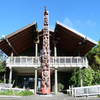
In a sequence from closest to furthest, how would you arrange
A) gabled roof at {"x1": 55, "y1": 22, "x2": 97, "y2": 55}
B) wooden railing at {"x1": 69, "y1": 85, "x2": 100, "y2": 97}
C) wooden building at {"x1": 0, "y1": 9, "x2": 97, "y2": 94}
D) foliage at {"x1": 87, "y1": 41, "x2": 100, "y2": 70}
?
wooden railing at {"x1": 69, "y1": 85, "x2": 100, "y2": 97} < gabled roof at {"x1": 55, "y1": 22, "x2": 97, "y2": 55} < wooden building at {"x1": 0, "y1": 9, "x2": 97, "y2": 94} < foliage at {"x1": 87, "y1": 41, "x2": 100, "y2": 70}

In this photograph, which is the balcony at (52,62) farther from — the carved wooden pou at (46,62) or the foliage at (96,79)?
the foliage at (96,79)

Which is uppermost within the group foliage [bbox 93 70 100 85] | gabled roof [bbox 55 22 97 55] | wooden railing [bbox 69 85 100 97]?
gabled roof [bbox 55 22 97 55]

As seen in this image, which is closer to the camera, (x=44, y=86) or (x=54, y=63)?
(x=44, y=86)

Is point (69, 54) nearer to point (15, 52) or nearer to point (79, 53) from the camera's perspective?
point (79, 53)

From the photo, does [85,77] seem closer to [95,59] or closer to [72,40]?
[72,40]

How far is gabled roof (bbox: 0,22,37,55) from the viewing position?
2395 centimetres

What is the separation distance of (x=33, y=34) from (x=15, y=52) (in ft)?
11.7

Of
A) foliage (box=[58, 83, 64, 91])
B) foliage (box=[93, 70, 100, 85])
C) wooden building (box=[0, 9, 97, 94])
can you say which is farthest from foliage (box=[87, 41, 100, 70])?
foliage (box=[93, 70, 100, 85])

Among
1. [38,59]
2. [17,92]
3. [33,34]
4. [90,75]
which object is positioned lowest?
[17,92]

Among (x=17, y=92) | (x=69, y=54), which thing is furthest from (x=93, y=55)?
(x=17, y=92)

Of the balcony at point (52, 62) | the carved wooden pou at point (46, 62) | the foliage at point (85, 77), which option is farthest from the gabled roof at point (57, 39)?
the foliage at point (85, 77)

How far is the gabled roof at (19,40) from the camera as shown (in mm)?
23953

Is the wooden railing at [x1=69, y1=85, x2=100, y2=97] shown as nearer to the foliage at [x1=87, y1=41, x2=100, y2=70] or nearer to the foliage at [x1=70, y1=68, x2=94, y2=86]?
the foliage at [x1=70, y1=68, x2=94, y2=86]

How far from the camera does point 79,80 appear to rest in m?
23.6
